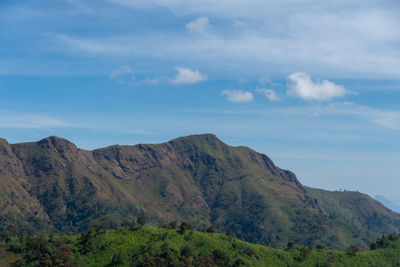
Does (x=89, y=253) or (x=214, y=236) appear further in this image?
(x=214, y=236)

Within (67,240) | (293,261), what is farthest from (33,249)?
(293,261)

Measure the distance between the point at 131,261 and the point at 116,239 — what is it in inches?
786

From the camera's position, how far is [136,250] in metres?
168

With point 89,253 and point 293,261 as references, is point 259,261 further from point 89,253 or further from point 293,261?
point 89,253

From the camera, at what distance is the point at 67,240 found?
178 m

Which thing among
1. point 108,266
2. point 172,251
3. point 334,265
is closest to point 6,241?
point 108,266

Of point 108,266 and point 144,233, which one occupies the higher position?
point 144,233

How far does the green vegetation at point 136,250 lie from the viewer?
16038 centimetres

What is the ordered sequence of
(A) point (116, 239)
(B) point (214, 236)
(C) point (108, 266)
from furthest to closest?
(B) point (214, 236)
(A) point (116, 239)
(C) point (108, 266)

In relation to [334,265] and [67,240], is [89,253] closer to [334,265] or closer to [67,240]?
[67,240]

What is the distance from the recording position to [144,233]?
184 meters

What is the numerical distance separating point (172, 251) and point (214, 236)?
35.8 meters

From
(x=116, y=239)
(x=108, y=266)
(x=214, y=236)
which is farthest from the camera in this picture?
(x=214, y=236)

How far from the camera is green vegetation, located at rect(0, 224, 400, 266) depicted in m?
160
